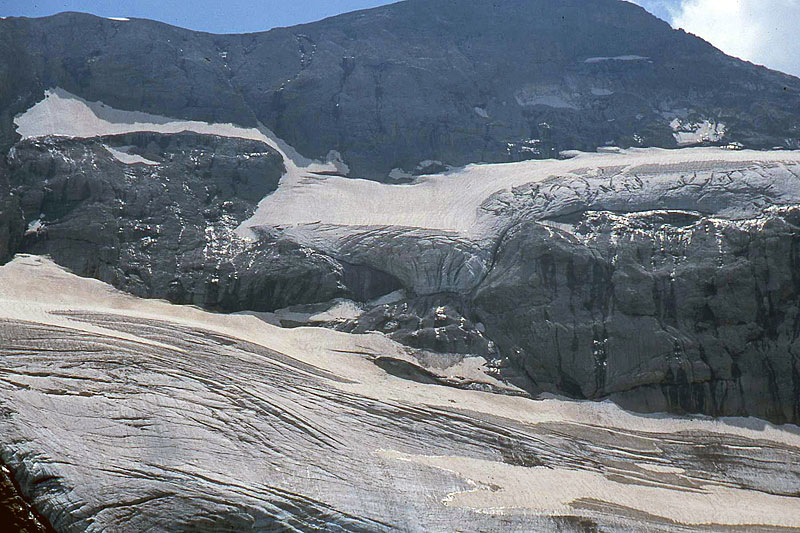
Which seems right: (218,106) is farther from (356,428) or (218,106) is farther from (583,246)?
(356,428)

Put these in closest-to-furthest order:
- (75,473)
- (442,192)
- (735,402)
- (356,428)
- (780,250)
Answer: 1. (75,473)
2. (356,428)
3. (735,402)
4. (780,250)
5. (442,192)

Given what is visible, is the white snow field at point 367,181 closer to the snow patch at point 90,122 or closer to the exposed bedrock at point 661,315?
the snow patch at point 90,122

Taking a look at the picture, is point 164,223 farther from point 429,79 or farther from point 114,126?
point 429,79

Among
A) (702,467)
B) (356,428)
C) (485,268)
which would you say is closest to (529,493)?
(356,428)

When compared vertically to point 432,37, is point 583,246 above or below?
below

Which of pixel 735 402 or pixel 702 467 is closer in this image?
pixel 702 467

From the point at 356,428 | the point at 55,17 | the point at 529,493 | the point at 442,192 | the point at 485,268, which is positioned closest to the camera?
the point at 529,493

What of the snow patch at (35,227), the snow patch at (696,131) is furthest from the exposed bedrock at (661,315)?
the snow patch at (35,227)

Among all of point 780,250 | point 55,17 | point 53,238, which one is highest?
point 55,17
